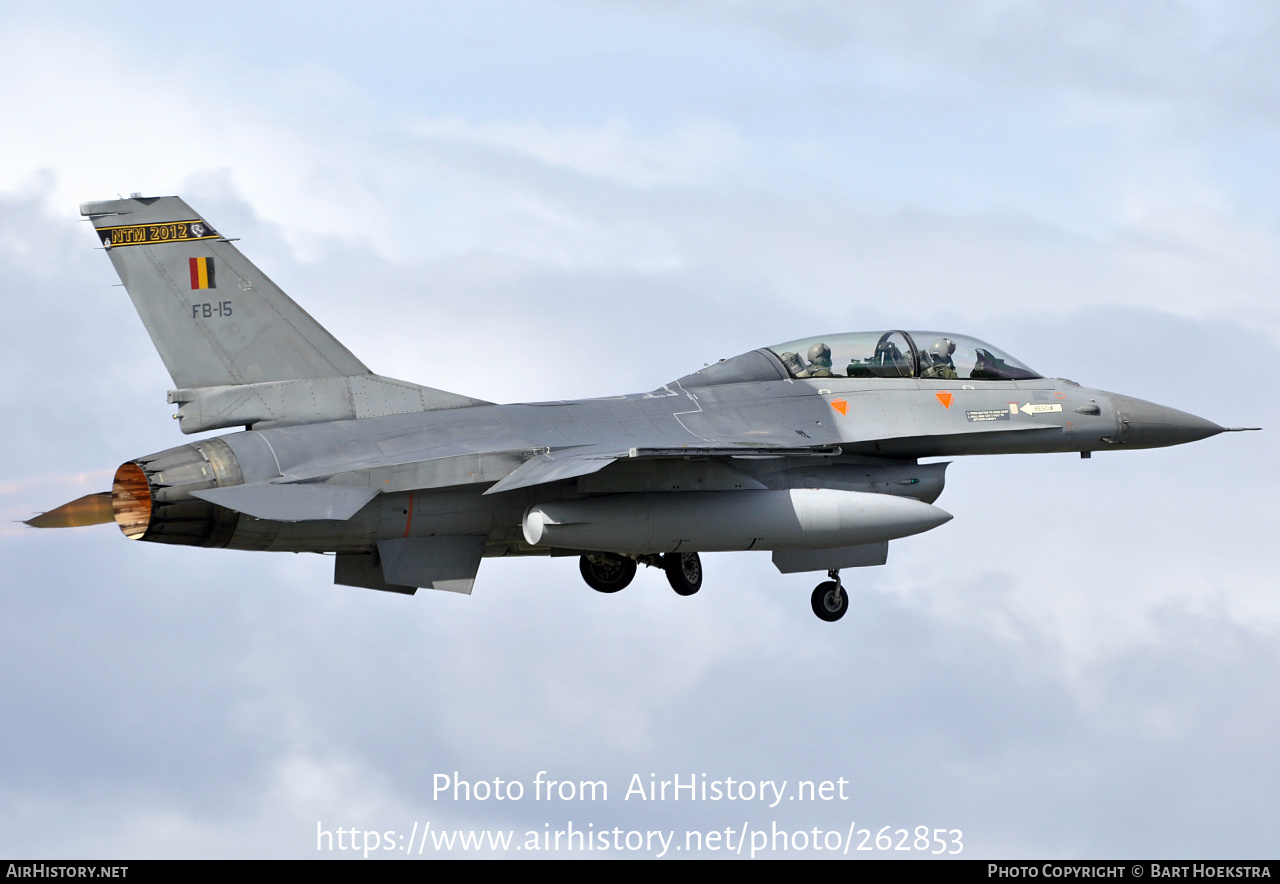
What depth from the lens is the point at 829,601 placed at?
19.2m

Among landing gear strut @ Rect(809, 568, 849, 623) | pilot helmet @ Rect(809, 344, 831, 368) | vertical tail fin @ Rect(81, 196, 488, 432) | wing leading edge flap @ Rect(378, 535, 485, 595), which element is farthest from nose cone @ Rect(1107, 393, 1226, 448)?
vertical tail fin @ Rect(81, 196, 488, 432)

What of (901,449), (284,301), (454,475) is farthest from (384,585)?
(901,449)

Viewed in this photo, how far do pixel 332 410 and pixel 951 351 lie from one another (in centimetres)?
705

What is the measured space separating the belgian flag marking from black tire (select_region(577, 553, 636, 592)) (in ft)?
15.9

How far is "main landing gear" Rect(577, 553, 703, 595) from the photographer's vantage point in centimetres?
1878

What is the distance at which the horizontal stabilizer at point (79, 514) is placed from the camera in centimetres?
1698

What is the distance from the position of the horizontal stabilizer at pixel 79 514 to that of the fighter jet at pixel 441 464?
0.07 ft

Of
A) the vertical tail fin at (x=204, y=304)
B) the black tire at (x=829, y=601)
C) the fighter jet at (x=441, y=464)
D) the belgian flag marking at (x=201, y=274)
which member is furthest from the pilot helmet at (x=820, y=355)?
the belgian flag marking at (x=201, y=274)

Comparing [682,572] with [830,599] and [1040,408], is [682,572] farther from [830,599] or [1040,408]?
[1040,408]

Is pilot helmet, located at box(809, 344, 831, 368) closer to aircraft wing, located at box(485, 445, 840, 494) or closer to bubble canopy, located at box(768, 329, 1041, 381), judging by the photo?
bubble canopy, located at box(768, 329, 1041, 381)

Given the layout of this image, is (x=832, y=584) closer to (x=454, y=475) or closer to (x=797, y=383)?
(x=797, y=383)

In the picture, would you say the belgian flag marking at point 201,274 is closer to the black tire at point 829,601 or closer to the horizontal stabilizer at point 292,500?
the horizontal stabilizer at point 292,500

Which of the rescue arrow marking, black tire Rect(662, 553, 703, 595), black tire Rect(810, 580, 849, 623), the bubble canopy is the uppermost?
the bubble canopy

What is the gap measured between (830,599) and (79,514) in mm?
7848
